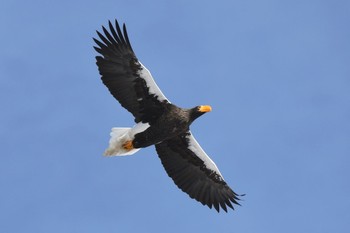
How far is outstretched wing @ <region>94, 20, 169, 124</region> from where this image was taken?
19.4 metres

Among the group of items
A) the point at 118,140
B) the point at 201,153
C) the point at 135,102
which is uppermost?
the point at 201,153

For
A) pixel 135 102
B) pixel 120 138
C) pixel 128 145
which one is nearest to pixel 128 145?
pixel 128 145

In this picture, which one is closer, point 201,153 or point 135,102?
point 135,102

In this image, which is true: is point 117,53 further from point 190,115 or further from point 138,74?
point 190,115

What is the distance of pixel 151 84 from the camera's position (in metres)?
19.3

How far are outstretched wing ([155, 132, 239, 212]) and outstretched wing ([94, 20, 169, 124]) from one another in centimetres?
119

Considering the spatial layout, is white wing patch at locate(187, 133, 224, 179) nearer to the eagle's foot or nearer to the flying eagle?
the flying eagle

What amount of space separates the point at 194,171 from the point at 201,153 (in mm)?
462

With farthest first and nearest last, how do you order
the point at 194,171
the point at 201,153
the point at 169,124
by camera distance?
the point at 194,171 → the point at 201,153 → the point at 169,124

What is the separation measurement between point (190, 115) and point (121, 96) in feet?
4.80

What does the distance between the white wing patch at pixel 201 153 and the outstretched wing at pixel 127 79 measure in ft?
4.13

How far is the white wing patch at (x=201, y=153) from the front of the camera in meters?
20.3

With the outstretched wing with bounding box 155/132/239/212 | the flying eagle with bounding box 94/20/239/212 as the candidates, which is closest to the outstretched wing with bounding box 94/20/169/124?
the flying eagle with bounding box 94/20/239/212

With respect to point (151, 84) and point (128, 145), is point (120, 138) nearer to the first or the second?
point (128, 145)
